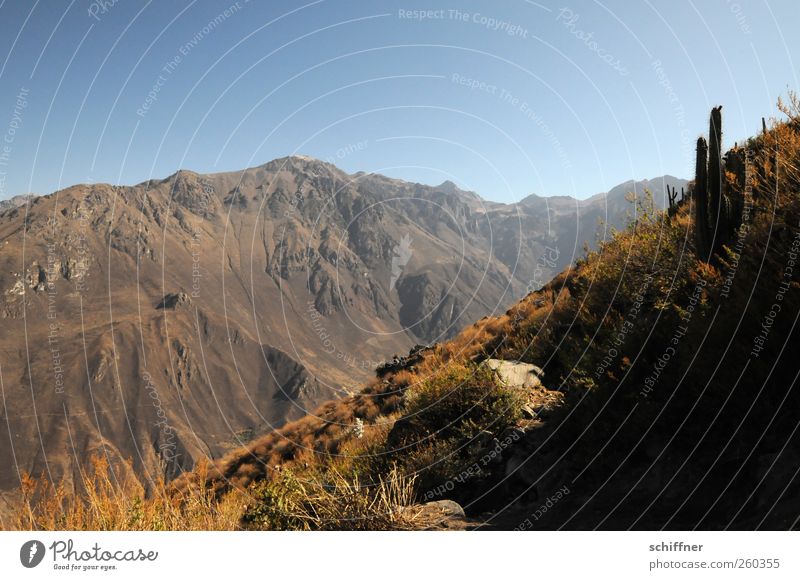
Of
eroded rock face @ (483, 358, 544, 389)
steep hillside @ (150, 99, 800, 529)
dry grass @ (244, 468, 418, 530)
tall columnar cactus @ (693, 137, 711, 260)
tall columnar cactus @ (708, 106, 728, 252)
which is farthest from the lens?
eroded rock face @ (483, 358, 544, 389)

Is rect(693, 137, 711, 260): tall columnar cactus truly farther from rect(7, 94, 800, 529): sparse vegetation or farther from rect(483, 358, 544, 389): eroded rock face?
rect(483, 358, 544, 389): eroded rock face

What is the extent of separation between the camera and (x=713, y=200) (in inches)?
382

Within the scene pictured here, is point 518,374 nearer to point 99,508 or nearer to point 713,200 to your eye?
point 713,200

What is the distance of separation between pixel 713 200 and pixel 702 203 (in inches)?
8.6

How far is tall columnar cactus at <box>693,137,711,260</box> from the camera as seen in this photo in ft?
31.6

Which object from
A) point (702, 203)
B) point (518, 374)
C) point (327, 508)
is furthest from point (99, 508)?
point (702, 203)

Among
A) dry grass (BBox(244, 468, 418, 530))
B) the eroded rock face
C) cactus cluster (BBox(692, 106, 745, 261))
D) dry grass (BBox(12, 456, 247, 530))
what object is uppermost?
cactus cluster (BBox(692, 106, 745, 261))

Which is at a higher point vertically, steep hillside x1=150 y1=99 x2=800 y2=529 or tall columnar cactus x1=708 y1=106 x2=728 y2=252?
tall columnar cactus x1=708 y1=106 x2=728 y2=252

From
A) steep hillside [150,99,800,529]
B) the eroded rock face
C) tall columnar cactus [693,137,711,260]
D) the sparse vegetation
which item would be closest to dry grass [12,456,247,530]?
the sparse vegetation

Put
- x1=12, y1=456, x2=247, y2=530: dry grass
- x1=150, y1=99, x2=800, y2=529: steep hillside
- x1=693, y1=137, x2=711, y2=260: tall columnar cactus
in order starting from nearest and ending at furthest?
1. x1=12, y1=456, x2=247, y2=530: dry grass
2. x1=150, y1=99, x2=800, y2=529: steep hillside
3. x1=693, y1=137, x2=711, y2=260: tall columnar cactus

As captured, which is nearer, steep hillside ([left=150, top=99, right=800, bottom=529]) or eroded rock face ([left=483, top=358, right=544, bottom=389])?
steep hillside ([left=150, top=99, right=800, bottom=529])
